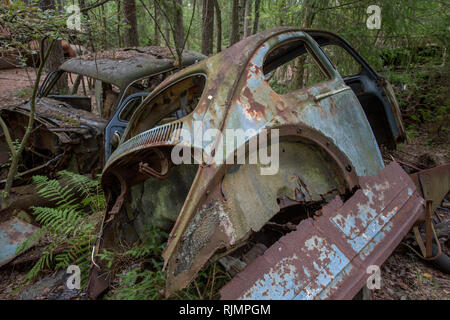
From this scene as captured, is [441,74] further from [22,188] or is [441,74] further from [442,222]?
[22,188]

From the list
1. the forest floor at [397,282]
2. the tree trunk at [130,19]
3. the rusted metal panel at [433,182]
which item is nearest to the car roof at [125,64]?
the forest floor at [397,282]

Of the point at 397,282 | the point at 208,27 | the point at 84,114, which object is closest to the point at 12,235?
the point at 84,114

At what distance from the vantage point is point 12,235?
2828mm

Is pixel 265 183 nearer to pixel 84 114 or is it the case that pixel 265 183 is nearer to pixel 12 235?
pixel 12 235

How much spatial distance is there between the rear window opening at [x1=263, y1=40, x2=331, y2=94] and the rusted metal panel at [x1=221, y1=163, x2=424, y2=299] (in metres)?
1.06

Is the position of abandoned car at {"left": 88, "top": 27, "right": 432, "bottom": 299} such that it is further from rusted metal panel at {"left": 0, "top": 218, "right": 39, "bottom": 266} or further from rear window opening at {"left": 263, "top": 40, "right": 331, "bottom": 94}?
rusted metal panel at {"left": 0, "top": 218, "right": 39, "bottom": 266}

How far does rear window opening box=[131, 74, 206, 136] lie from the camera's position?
7.59ft

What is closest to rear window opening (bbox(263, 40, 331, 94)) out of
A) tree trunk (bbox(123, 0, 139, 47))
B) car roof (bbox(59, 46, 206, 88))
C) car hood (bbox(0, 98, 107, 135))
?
car roof (bbox(59, 46, 206, 88))

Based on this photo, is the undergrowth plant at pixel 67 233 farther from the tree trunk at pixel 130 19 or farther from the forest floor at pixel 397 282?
the tree trunk at pixel 130 19

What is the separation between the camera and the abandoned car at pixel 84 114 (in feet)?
11.8

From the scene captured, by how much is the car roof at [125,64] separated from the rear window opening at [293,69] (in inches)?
60.2

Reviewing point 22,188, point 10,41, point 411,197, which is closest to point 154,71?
point 10,41

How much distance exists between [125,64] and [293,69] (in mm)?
2981

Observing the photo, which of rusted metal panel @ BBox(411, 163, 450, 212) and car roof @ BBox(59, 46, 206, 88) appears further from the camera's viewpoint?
car roof @ BBox(59, 46, 206, 88)
